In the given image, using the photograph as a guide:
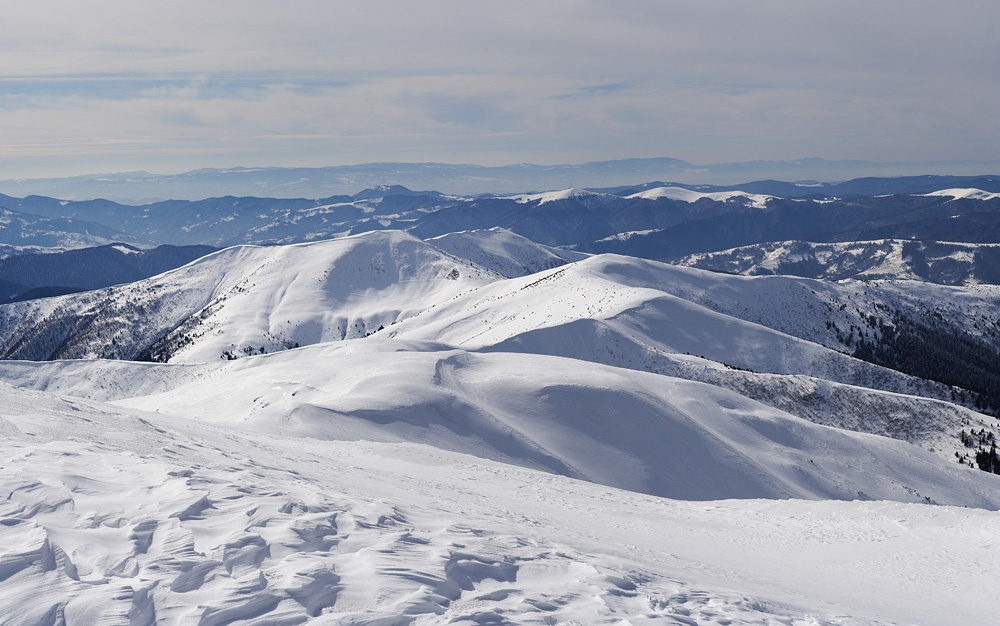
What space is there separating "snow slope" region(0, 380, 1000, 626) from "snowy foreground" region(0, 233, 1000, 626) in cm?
5

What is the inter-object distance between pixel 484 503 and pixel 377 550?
8138 mm

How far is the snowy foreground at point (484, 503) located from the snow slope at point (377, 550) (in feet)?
0.18

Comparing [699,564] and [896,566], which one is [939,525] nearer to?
[896,566]

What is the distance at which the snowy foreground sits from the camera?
8.08 metres

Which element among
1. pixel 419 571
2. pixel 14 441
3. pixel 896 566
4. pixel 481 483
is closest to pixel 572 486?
pixel 481 483

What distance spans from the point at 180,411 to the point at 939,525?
147 ft

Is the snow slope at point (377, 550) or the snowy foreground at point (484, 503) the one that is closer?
the snow slope at point (377, 550)

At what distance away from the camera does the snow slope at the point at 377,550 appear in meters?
7.62

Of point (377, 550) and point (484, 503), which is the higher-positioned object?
point (377, 550)

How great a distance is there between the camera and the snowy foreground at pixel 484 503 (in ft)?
26.5

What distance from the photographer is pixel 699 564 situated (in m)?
14.5

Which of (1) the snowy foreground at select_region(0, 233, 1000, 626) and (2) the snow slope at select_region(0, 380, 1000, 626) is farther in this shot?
(1) the snowy foreground at select_region(0, 233, 1000, 626)

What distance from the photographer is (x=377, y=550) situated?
379 inches

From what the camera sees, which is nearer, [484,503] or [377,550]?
[377,550]
